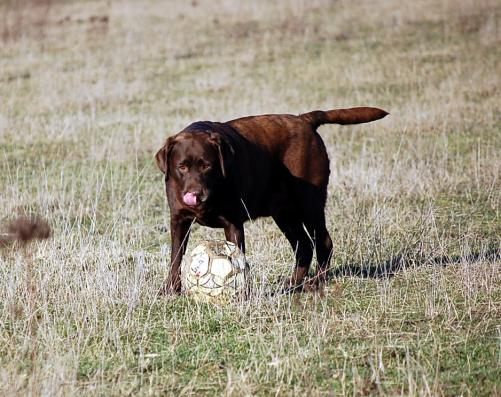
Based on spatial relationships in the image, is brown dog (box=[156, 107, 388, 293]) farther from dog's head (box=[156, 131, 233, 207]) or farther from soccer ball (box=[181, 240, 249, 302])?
soccer ball (box=[181, 240, 249, 302])

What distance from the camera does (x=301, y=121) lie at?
710 centimetres

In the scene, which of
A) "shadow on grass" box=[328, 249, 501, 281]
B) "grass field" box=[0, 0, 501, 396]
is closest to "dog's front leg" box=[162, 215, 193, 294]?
"grass field" box=[0, 0, 501, 396]

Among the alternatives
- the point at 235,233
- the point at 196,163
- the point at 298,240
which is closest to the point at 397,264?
the point at 298,240

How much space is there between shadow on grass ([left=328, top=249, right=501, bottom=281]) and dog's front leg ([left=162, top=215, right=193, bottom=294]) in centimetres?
124

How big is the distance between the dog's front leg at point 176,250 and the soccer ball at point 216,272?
0.67 feet

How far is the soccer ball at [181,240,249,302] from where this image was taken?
591 cm

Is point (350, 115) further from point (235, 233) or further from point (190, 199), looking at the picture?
point (190, 199)

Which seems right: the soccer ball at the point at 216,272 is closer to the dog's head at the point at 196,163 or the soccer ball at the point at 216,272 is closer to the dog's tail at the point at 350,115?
the dog's head at the point at 196,163

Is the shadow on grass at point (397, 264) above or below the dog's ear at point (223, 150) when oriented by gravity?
below

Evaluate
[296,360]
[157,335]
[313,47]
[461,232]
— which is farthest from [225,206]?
[313,47]

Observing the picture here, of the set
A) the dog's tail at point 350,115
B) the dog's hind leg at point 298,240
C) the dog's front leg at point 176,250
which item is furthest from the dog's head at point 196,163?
the dog's tail at point 350,115

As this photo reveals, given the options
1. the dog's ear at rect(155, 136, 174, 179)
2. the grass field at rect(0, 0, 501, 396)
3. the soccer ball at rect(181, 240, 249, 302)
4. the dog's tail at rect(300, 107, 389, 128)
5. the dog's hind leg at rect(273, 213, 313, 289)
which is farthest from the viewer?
the dog's tail at rect(300, 107, 389, 128)

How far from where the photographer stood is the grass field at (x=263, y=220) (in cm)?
490

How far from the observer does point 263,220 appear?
902 centimetres
